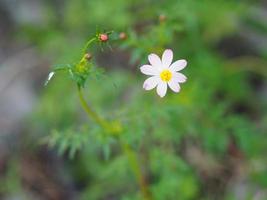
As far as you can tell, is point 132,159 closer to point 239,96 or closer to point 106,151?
point 106,151

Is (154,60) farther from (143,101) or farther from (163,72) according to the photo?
(143,101)

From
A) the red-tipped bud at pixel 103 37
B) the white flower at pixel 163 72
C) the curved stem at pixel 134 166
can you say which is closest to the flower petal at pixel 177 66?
the white flower at pixel 163 72

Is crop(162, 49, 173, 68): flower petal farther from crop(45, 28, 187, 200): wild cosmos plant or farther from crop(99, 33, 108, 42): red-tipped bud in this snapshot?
crop(99, 33, 108, 42): red-tipped bud

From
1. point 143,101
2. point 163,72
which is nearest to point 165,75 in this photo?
point 163,72

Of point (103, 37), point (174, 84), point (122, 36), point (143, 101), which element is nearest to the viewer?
point (103, 37)

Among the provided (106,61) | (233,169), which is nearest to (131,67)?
(106,61)

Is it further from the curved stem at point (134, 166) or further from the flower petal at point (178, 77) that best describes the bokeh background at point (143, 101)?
the flower petal at point (178, 77)

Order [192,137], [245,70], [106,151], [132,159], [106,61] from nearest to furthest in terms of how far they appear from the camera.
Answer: [106,151] < [132,159] < [192,137] < [245,70] < [106,61]
